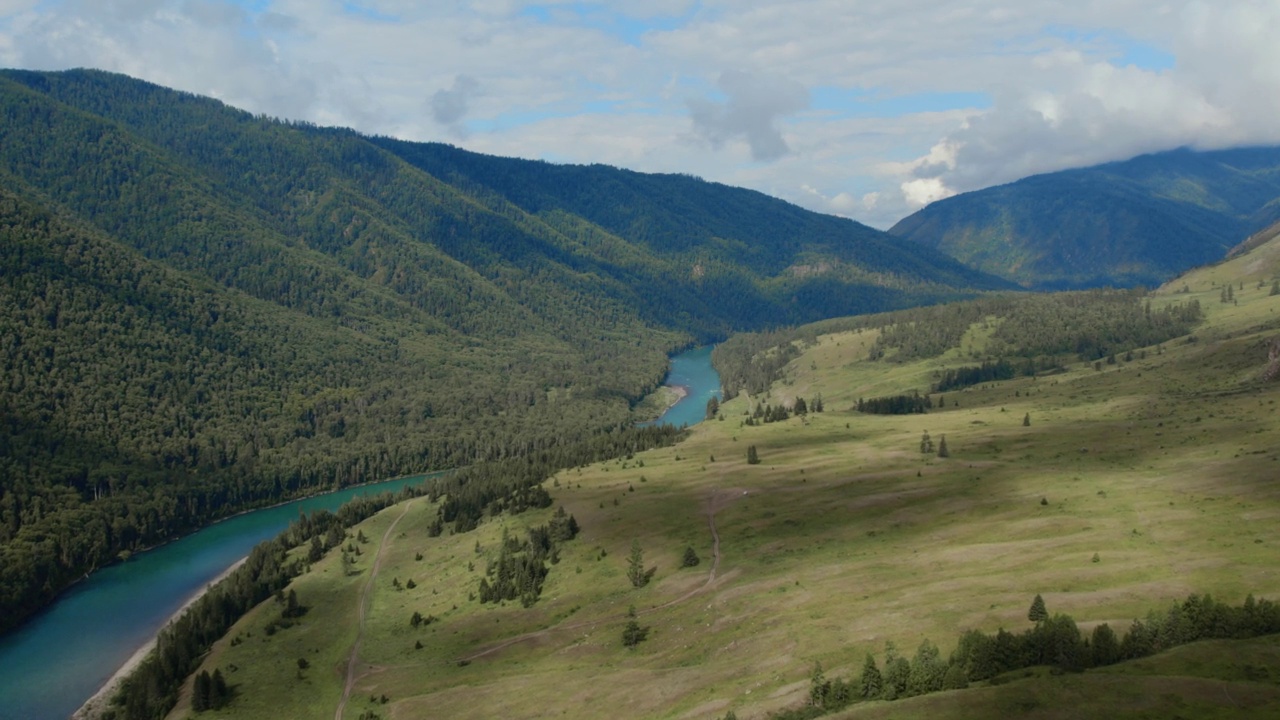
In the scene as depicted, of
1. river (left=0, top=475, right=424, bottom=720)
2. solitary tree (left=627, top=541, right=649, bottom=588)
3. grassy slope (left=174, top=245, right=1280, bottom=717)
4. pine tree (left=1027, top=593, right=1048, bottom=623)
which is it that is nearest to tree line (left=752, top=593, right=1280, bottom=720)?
grassy slope (left=174, top=245, right=1280, bottom=717)

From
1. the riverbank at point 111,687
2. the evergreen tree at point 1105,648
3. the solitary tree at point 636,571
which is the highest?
the evergreen tree at point 1105,648

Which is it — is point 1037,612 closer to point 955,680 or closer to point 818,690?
point 955,680

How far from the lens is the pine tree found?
8544cm

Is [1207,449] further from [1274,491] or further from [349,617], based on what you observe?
[349,617]

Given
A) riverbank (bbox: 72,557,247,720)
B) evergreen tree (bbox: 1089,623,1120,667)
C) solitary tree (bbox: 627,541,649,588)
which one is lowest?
riverbank (bbox: 72,557,247,720)

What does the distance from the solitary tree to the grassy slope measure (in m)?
2.25

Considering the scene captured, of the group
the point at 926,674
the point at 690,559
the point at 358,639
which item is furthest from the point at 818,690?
the point at 358,639

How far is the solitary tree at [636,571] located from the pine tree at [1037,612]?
69.1m

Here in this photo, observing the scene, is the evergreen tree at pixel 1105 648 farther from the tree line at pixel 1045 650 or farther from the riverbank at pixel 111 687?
the riverbank at pixel 111 687

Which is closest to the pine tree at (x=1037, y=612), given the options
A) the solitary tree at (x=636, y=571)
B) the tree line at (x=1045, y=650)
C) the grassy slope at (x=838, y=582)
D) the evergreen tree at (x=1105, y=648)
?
the grassy slope at (x=838, y=582)

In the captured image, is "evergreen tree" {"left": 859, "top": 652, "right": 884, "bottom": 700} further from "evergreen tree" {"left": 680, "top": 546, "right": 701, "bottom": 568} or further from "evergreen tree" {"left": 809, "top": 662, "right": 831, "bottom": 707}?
"evergreen tree" {"left": 680, "top": 546, "right": 701, "bottom": 568}

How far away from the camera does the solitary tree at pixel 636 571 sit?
142 metres

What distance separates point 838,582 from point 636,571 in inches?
1513

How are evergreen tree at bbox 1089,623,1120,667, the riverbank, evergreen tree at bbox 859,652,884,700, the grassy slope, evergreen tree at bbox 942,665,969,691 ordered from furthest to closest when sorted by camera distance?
1. the riverbank
2. the grassy slope
3. evergreen tree at bbox 859,652,884,700
4. evergreen tree at bbox 942,665,969,691
5. evergreen tree at bbox 1089,623,1120,667
